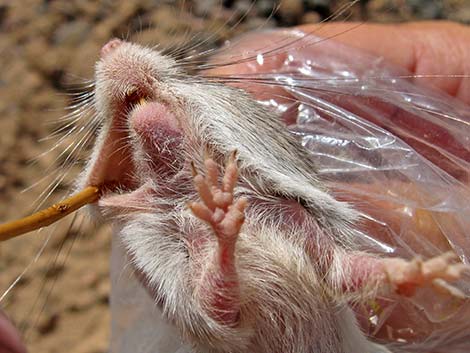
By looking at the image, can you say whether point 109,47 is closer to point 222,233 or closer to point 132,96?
point 132,96

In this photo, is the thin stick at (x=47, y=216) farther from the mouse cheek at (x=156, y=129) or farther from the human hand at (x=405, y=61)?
the human hand at (x=405, y=61)

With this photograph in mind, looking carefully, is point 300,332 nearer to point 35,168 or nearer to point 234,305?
point 234,305

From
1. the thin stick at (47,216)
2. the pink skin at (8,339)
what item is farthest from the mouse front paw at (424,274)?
the pink skin at (8,339)

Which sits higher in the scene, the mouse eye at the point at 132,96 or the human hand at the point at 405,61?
the mouse eye at the point at 132,96

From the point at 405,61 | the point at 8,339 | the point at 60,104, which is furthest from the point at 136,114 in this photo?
the point at 60,104

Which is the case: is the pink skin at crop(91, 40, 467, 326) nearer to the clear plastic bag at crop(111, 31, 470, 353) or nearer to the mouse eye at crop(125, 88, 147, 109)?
the mouse eye at crop(125, 88, 147, 109)

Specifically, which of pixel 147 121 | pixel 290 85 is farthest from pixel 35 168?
pixel 147 121

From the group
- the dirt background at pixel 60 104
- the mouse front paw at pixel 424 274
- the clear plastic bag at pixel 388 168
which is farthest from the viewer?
the dirt background at pixel 60 104
